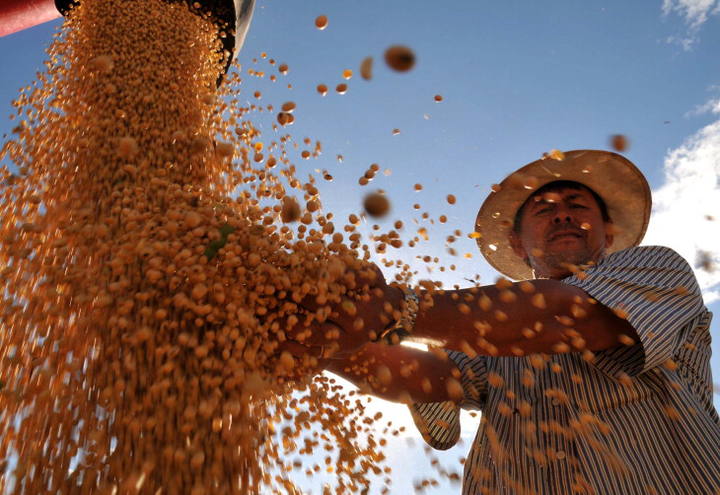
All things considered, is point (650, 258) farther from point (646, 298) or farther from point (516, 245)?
point (516, 245)

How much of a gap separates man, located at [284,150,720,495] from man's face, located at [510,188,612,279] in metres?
0.48

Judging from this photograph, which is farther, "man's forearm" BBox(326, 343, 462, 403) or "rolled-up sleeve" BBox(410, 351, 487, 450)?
"rolled-up sleeve" BBox(410, 351, 487, 450)

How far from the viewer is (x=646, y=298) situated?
6.52 ft

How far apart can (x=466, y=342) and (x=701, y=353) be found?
109 cm

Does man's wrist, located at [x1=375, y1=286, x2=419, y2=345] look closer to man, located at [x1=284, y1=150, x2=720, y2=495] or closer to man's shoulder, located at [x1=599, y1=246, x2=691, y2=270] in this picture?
man, located at [x1=284, y1=150, x2=720, y2=495]

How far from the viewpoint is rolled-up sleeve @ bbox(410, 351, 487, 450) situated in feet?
8.27

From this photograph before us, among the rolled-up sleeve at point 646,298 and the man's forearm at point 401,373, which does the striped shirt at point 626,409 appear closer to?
the rolled-up sleeve at point 646,298

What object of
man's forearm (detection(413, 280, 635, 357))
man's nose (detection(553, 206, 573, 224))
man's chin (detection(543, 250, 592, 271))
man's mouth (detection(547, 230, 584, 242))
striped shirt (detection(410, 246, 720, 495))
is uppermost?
man's nose (detection(553, 206, 573, 224))

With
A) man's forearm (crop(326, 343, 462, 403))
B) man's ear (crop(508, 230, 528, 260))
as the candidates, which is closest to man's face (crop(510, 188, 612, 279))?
man's ear (crop(508, 230, 528, 260))

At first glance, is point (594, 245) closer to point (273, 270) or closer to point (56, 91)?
point (273, 270)

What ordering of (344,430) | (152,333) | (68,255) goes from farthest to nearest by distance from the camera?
(344,430) → (68,255) → (152,333)

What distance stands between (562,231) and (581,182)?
344mm

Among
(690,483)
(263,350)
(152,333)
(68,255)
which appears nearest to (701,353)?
(690,483)

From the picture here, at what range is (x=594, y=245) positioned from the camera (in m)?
2.72
